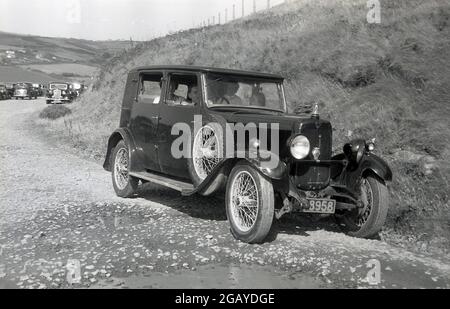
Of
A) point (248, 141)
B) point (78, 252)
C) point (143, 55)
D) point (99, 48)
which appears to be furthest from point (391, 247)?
point (99, 48)

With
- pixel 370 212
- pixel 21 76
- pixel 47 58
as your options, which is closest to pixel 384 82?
pixel 370 212

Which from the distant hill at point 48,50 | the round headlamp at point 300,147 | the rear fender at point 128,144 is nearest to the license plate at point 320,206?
the round headlamp at point 300,147

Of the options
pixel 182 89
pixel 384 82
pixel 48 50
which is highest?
pixel 48 50

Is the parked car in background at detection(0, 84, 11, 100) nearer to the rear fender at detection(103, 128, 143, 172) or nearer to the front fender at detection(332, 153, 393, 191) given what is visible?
the rear fender at detection(103, 128, 143, 172)

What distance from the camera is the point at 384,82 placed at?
36.9 feet

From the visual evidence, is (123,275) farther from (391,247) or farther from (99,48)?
(99,48)

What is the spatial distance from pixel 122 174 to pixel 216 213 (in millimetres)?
1903

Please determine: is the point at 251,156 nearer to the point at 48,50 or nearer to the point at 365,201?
the point at 365,201

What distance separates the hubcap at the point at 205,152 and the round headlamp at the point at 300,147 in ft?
3.10

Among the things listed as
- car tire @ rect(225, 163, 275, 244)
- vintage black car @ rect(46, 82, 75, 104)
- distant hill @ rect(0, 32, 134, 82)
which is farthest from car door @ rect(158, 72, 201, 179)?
distant hill @ rect(0, 32, 134, 82)

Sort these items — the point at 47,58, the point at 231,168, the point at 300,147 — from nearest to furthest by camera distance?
the point at 300,147
the point at 231,168
the point at 47,58

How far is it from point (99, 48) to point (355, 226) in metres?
131

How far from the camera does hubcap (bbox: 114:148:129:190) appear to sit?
313 inches

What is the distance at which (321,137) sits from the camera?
19.4ft
